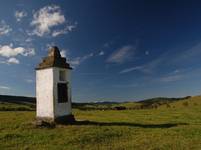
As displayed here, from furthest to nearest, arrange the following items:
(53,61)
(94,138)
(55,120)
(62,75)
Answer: (62,75) < (53,61) < (55,120) < (94,138)

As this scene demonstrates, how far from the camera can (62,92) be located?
2358cm

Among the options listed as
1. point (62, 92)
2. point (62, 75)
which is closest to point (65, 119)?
point (62, 92)

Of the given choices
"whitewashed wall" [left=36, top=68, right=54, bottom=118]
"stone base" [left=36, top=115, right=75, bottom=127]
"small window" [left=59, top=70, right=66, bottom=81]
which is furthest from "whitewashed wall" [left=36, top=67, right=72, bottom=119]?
"small window" [left=59, top=70, right=66, bottom=81]

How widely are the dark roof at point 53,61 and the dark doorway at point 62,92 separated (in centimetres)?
169

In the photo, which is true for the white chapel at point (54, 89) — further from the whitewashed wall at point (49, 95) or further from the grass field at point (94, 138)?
the grass field at point (94, 138)

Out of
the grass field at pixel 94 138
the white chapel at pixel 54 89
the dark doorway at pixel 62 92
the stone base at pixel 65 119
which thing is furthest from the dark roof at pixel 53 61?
the grass field at pixel 94 138

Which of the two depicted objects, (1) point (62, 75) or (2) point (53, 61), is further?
(1) point (62, 75)

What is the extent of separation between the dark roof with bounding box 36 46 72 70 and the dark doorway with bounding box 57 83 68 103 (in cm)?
169

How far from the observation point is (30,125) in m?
20.7

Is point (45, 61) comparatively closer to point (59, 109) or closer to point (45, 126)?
point (59, 109)

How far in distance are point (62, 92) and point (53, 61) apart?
281 cm

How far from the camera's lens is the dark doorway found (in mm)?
23250

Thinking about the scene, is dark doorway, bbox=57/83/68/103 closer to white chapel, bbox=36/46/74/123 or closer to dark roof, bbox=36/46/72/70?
white chapel, bbox=36/46/74/123

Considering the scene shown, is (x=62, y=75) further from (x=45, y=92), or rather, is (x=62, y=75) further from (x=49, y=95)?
(x=49, y=95)
